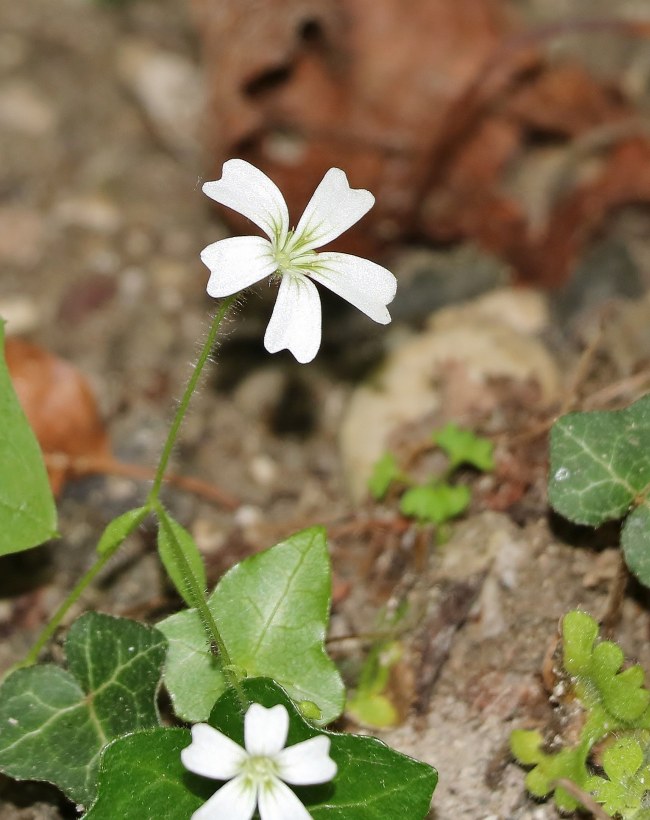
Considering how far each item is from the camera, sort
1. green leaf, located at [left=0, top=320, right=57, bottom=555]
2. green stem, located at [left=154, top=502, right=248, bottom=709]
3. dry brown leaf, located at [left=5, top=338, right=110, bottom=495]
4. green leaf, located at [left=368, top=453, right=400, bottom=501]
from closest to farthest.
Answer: green stem, located at [left=154, top=502, right=248, bottom=709], green leaf, located at [left=0, top=320, right=57, bottom=555], green leaf, located at [left=368, top=453, right=400, bottom=501], dry brown leaf, located at [left=5, top=338, right=110, bottom=495]

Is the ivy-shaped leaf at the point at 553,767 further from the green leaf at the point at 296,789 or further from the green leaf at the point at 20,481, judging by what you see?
the green leaf at the point at 20,481

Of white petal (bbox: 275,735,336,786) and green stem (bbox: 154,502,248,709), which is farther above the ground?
green stem (bbox: 154,502,248,709)

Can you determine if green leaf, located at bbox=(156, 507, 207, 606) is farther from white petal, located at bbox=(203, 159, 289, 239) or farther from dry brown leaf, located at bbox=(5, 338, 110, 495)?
dry brown leaf, located at bbox=(5, 338, 110, 495)

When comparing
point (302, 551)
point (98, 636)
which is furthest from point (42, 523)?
point (302, 551)

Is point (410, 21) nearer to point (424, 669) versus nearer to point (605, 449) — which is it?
point (605, 449)

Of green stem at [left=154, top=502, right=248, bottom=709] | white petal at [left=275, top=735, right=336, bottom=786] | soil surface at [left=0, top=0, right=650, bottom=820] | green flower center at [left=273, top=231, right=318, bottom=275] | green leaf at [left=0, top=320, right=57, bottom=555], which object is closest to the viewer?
white petal at [left=275, top=735, right=336, bottom=786]

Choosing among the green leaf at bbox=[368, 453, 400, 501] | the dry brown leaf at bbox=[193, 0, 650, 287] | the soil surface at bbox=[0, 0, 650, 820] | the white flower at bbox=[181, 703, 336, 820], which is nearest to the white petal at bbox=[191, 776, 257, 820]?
the white flower at bbox=[181, 703, 336, 820]
